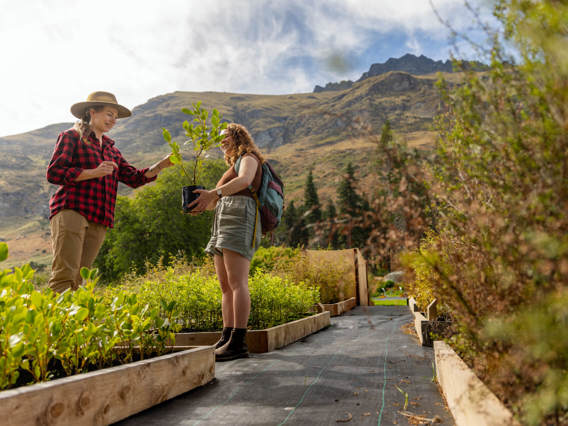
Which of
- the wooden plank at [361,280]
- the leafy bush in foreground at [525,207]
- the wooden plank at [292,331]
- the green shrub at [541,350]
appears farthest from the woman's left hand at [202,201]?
the wooden plank at [361,280]

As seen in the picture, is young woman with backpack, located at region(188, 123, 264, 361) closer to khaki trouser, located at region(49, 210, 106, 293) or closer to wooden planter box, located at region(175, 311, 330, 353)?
wooden planter box, located at region(175, 311, 330, 353)

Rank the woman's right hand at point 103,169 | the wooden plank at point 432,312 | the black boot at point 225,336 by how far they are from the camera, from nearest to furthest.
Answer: the woman's right hand at point 103,169 < the black boot at point 225,336 < the wooden plank at point 432,312

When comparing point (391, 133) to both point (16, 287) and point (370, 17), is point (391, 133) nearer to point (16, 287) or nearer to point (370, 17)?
point (370, 17)

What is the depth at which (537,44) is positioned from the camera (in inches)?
41.4

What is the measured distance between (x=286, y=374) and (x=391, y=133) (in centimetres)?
188

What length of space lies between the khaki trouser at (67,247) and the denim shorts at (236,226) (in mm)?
996

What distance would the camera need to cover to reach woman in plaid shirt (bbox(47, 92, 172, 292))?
10.1ft

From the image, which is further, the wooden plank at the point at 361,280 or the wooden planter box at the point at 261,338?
the wooden plank at the point at 361,280

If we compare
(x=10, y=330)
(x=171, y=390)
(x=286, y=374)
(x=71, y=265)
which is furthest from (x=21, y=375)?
(x=286, y=374)

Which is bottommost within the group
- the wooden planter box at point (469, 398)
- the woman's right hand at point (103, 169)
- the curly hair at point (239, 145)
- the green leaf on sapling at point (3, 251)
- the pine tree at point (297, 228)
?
the wooden planter box at point (469, 398)

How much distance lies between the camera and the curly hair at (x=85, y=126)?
3.40m

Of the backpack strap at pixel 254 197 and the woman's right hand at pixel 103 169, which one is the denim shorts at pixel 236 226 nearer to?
the backpack strap at pixel 254 197

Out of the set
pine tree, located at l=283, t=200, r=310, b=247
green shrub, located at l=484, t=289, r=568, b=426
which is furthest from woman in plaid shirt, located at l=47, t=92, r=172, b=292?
green shrub, located at l=484, t=289, r=568, b=426

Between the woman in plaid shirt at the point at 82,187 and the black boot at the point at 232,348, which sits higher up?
the woman in plaid shirt at the point at 82,187
